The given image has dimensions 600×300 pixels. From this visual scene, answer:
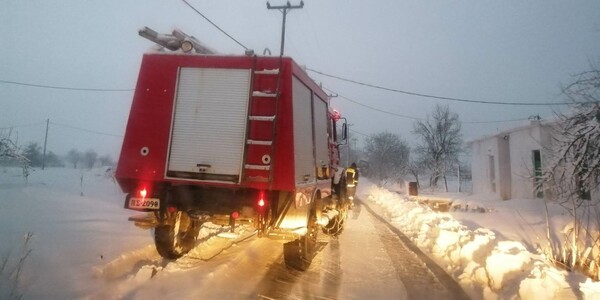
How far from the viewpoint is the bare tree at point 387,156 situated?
197ft

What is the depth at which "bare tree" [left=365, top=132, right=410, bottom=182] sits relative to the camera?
197ft

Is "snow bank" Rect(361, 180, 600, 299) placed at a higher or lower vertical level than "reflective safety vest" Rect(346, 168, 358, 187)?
lower

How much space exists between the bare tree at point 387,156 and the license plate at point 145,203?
175 feet

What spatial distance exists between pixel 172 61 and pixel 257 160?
6.32ft

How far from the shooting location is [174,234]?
6.27 meters

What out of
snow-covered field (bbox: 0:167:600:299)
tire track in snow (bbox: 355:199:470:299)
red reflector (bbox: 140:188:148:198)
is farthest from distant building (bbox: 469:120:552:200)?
red reflector (bbox: 140:188:148:198)

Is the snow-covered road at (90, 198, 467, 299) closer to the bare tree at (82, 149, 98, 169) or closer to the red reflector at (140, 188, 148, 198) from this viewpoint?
the red reflector at (140, 188, 148, 198)

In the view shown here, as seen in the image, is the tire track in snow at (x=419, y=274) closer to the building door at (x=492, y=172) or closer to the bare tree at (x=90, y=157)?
the building door at (x=492, y=172)

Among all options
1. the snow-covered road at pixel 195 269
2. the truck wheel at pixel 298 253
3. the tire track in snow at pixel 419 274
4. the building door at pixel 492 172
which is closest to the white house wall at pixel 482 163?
the building door at pixel 492 172

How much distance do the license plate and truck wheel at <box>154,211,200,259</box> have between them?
383mm

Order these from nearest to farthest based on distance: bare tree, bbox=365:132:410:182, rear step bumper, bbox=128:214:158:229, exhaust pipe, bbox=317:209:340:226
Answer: rear step bumper, bbox=128:214:158:229
exhaust pipe, bbox=317:209:340:226
bare tree, bbox=365:132:410:182

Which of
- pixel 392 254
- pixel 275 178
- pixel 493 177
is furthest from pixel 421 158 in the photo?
pixel 275 178

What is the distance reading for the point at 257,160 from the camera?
5438 mm

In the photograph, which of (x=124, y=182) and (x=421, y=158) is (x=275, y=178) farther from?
(x=421, y=158)
